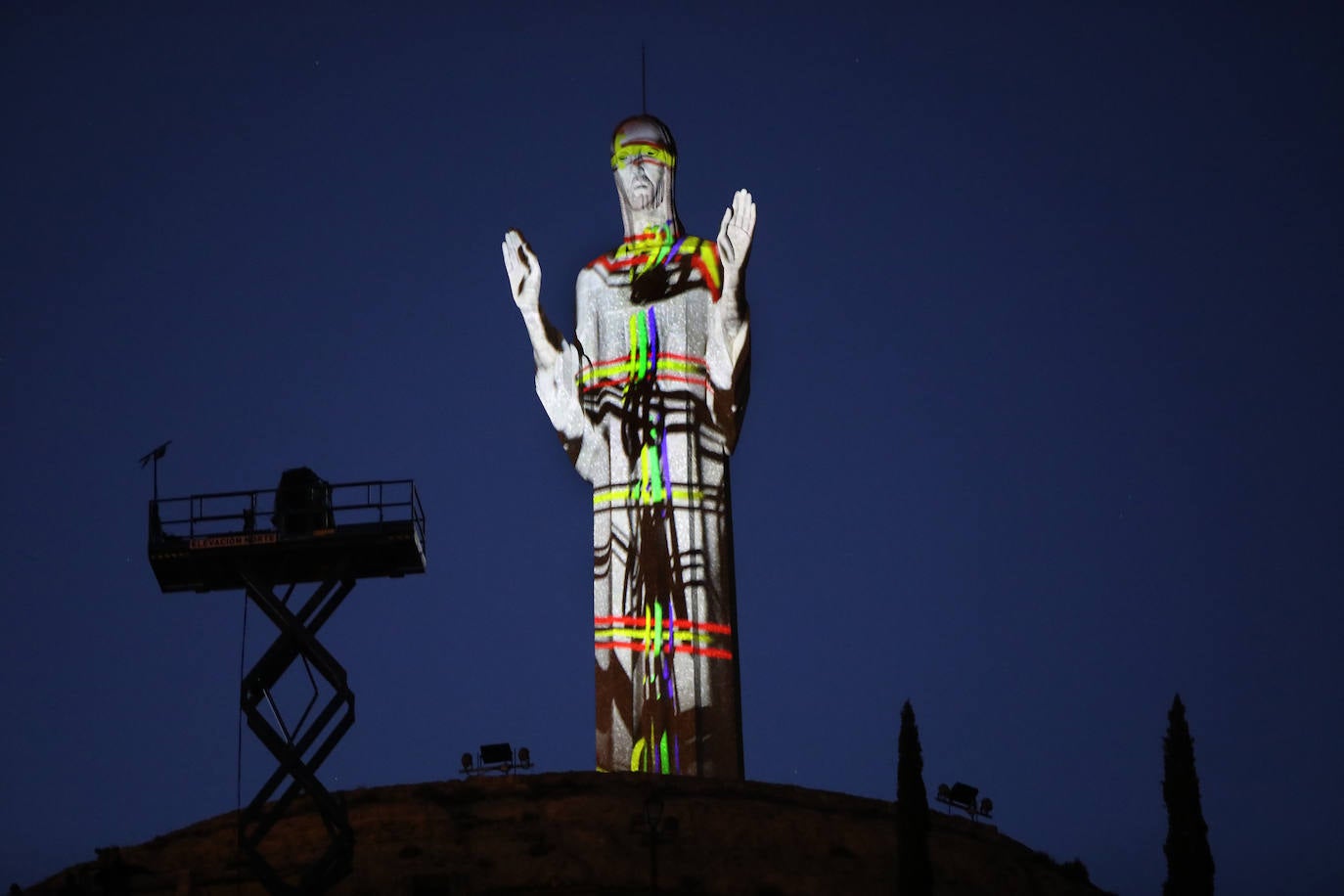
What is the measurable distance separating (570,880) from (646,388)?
10609 mm

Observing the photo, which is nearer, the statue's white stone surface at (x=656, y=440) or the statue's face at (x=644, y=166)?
the statue's white stone surface at (x=656, y=440)

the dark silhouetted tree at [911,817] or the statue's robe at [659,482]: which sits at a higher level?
the statue's robe at [659,482]

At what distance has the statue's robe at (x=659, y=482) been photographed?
53656 millimetres

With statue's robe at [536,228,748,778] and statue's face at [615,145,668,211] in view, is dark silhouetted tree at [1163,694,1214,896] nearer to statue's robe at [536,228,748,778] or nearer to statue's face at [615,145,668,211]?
statue's robe at [536,228,748,778]

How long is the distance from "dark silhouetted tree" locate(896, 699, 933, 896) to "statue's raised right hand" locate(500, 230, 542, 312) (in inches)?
492

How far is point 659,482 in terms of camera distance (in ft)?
180

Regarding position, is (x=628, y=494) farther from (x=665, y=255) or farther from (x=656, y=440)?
(x=665, y=255)

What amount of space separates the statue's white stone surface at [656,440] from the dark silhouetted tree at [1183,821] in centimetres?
869

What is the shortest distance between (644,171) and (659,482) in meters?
5.87

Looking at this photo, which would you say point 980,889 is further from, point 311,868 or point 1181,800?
point 311,868

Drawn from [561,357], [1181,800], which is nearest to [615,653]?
[561,357]

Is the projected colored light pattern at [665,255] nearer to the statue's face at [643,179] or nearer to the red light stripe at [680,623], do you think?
the statue's face at [643,179]

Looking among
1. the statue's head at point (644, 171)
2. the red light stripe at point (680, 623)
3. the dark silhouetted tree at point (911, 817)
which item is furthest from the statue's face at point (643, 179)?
the dark silhouetted tree at point (911, 817)

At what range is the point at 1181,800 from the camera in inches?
1885
